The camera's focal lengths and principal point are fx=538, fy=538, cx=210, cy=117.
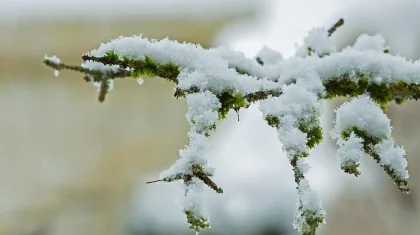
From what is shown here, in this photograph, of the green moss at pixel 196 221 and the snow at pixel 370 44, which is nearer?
the green moss at pixel 196 221

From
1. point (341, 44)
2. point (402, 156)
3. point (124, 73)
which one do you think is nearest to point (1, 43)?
point (341, 44)

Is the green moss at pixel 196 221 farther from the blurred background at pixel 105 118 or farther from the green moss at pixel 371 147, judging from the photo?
the blurred background at pixel 105 118

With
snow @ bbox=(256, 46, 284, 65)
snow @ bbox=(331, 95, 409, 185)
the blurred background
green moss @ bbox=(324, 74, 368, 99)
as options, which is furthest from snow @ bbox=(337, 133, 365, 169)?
the blurred background

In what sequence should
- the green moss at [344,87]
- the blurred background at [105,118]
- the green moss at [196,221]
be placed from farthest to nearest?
1. the blurred background at [105,118]
2. the green moss at [344,87]
3. the green moss at [196,221]

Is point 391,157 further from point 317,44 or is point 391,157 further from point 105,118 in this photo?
point 105,118

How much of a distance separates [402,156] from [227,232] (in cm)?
586

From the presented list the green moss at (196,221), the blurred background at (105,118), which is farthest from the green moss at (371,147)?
the blurred background at (105,118)

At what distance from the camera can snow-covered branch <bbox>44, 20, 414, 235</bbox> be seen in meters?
0.49

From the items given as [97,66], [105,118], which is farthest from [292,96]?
[105,118]

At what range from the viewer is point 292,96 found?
1.84 feet

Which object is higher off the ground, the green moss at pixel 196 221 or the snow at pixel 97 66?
the snow at pixel 97 66

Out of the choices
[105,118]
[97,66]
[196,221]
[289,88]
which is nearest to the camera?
[196,221]

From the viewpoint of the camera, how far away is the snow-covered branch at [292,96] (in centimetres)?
49

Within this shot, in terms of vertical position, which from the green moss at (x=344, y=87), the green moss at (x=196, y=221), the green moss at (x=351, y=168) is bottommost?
the green moss at (x=196, y=221)
